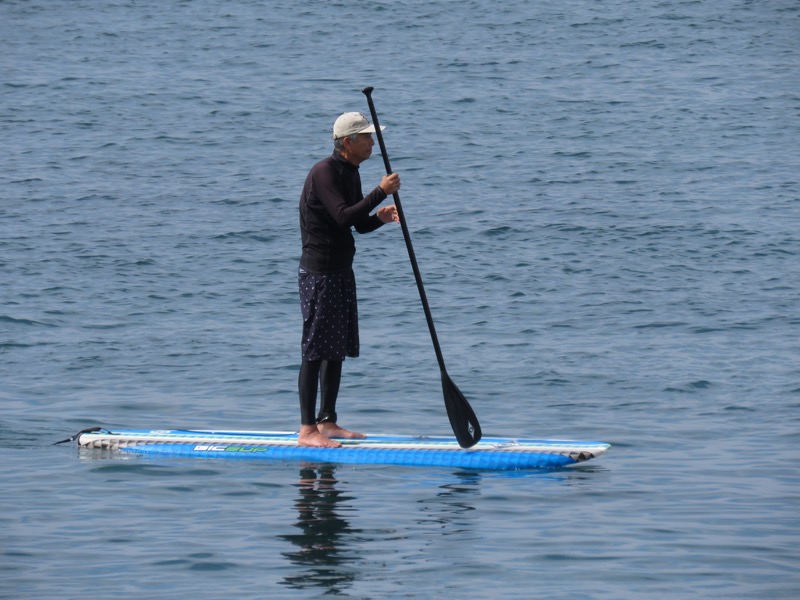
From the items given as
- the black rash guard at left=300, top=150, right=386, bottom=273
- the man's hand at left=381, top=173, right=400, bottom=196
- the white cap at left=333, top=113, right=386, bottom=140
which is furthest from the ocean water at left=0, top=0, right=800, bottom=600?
the white cap at left=333, top=113, right=386, bottom=140

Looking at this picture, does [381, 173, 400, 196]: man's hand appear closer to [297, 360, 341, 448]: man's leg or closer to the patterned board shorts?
the patterned board shorts

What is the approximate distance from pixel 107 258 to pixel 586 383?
8.24 meters

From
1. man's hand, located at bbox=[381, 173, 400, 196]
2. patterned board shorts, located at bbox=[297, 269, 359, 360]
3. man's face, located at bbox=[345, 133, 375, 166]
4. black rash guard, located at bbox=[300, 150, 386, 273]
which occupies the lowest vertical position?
patterned board shorts, located at bbox=[297, 269, 359, 360]

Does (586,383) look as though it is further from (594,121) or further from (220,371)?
(594,121)

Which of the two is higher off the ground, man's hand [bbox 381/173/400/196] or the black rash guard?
man's hand [bbox 381/173/400/196]

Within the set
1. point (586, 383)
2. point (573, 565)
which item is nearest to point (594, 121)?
point (586, 383)

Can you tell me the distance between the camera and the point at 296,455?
319 inches

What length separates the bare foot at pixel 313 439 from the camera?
8.12 meters

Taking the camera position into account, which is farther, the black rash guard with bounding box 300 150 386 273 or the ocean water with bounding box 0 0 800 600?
the black rash guard with bounding box 300 150 386 273

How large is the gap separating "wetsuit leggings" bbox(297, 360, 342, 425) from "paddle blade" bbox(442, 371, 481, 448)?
2.33ft

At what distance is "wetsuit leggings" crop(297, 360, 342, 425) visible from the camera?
8.08 meters

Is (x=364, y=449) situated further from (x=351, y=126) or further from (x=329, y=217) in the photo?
(x=351, y=126)

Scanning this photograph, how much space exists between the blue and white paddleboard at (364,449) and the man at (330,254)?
0.49 ft

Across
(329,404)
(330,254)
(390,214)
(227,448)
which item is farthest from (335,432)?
(390,214)
